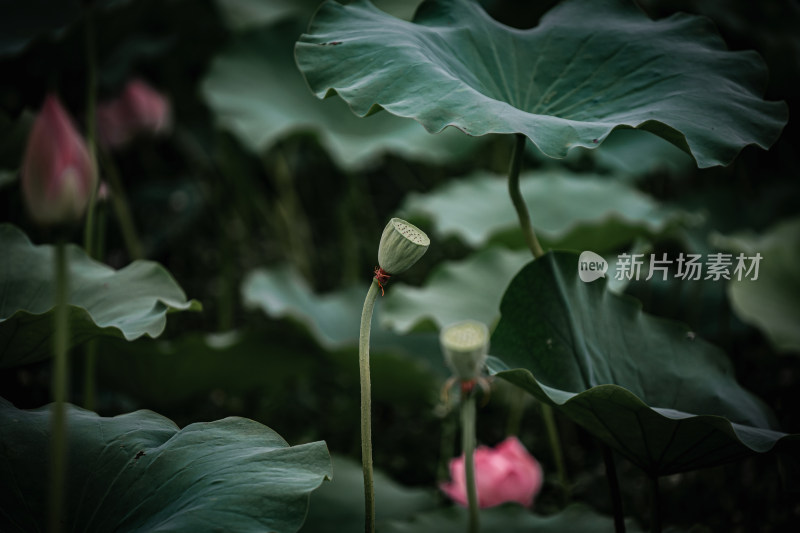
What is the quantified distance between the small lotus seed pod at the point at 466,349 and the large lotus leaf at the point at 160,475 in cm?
18

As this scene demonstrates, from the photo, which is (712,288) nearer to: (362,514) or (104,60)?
(362,514)

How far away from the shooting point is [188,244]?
2.39 metres

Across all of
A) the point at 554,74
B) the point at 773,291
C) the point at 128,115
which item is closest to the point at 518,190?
the point at 554,74

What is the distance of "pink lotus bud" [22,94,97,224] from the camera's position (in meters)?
0.54

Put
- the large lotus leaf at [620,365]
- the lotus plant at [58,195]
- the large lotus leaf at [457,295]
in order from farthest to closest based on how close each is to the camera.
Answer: the large lotus leaf at [457,295] → the large lotus leaf at [620,365] → the lotus plant at [58,195]

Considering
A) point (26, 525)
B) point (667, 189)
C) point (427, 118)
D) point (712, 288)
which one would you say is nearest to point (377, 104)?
point (427, 118)

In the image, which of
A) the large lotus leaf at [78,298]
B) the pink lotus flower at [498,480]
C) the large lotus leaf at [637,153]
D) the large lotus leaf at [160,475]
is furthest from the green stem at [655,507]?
the large lotus leaf at [637,153]

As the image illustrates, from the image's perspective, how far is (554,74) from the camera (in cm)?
91

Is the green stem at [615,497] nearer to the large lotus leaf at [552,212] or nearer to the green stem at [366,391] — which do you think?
the green stem at [366,391]

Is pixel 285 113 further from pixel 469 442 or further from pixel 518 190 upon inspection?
pixel 469 442

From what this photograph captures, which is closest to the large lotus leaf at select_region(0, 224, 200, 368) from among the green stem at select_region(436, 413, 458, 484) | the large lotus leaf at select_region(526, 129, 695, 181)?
the green stem at select_region(436, 413, 458, 484)

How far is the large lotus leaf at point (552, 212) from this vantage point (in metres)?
1.43

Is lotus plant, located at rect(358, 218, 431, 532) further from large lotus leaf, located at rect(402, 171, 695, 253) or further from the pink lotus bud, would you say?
large lotus leaf, located at rect(402, 171, 695, 253)

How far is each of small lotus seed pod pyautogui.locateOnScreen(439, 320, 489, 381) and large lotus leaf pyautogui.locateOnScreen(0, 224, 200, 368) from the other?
1.21 ft
